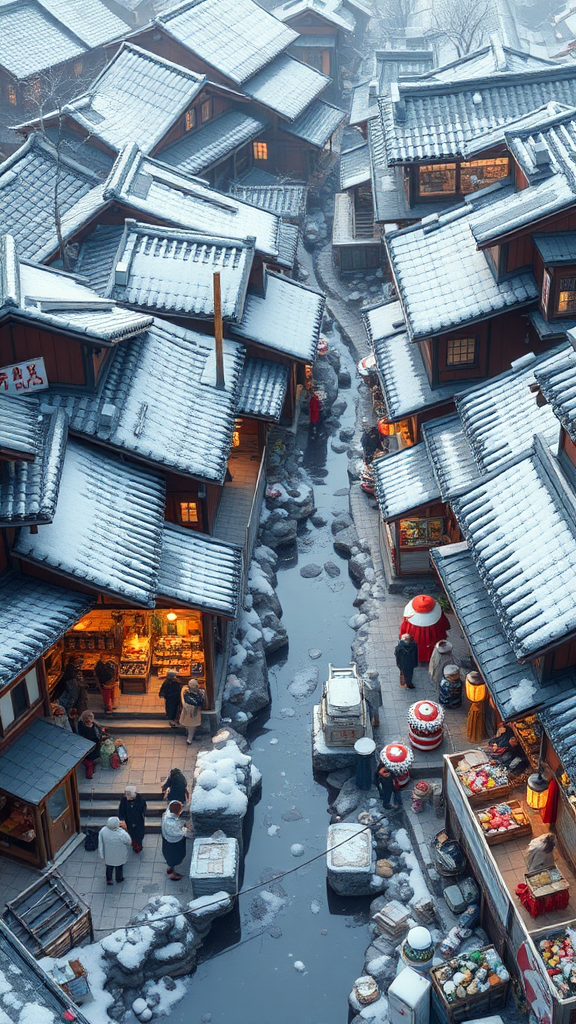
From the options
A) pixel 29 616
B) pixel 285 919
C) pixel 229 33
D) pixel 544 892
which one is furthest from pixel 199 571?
pixel 229 33

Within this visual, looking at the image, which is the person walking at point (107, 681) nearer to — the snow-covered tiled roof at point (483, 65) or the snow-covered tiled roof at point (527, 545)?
the snow-covered tiled roof at point (527, 545)

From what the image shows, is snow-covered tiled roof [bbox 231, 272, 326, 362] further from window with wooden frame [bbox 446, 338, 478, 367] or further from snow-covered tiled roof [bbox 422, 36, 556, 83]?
snow-covered tiled roof [bbox 422, 36, 556, 83]

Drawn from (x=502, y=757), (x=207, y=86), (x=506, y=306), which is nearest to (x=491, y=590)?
(x=502, y=757)

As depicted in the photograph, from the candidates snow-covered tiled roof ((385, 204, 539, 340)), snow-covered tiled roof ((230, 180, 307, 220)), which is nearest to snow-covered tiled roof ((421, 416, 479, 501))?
snow-covered tiled roof ((385, 204, 539, 340))

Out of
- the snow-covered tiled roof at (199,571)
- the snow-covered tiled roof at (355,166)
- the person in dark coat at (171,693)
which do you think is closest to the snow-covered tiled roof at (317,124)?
the snow-covered tiled roof at (355,166)

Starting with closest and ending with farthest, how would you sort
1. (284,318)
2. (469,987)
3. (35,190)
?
(469,987)
(284,318)
(35,190)

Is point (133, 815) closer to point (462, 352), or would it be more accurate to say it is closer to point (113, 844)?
point (113, 844)
